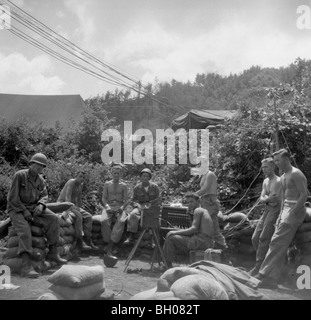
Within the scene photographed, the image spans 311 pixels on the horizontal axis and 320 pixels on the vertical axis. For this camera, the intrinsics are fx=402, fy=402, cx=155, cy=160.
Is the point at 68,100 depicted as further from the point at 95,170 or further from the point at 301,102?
the point at 301,102

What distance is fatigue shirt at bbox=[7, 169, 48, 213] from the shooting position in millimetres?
6121

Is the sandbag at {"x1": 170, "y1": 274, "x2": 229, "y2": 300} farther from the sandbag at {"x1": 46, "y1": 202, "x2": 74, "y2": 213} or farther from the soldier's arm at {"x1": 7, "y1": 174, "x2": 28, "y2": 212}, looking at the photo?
the sandbag at {"x1": 46, "y1": 202, "x2": 74, "y2": 213}

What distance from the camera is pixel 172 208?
8.40m

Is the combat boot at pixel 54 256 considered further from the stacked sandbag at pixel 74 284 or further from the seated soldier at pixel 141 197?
the stacked sandbag at pixel 74 284

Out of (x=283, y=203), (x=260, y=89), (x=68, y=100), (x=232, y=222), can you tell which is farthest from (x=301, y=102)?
(x=68, y=100)

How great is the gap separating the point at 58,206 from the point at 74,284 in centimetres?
300

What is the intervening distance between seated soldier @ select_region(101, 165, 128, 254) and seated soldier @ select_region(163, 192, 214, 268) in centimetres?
195

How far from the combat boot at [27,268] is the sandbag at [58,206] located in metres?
1.19

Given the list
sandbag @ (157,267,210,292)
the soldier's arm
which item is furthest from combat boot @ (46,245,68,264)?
sandbag @ (157,267,210,292)

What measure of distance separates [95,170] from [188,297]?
9.35m

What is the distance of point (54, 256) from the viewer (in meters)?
6.61
